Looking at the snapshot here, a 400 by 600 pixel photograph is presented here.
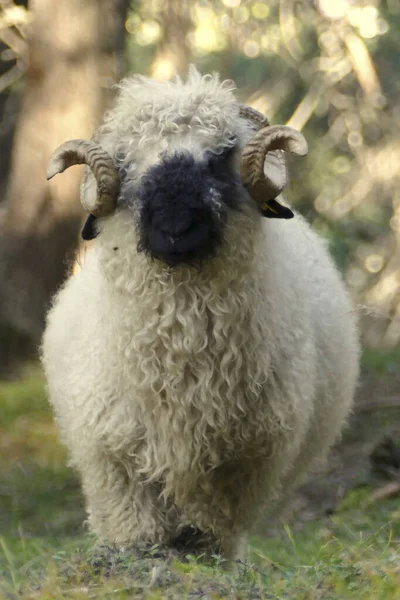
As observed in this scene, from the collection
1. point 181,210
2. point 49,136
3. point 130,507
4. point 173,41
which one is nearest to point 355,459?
point 130,507

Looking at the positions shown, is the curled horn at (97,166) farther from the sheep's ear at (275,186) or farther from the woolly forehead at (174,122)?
the sheep's ear at (275,186)

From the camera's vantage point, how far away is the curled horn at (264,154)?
4406 millimetres

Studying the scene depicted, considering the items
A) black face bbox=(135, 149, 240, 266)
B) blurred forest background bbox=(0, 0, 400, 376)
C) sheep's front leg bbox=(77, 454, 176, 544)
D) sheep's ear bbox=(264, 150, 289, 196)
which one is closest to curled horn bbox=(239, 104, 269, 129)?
sheep's ear bbox=(264, 150, 289, 196)

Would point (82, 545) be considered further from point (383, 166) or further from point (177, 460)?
point (383, 166)

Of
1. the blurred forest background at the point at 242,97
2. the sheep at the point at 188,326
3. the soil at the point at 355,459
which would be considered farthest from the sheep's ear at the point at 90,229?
the soil at the point at 355,459

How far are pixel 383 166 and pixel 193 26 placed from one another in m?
2.86

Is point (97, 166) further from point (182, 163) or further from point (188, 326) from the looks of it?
point (188, 326)

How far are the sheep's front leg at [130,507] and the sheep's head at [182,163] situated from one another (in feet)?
3.63

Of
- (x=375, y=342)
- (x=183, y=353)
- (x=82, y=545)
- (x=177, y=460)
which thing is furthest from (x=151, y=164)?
(x=375, y=342)

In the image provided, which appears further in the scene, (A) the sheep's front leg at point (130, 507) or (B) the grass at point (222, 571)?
(A) the sheep's front leg at point (130, 507)

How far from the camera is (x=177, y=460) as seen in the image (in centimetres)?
466

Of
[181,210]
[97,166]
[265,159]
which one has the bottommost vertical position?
[97,166]

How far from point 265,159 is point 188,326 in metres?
0.80

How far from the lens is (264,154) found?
4.42 m
